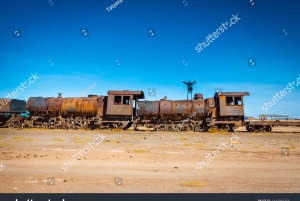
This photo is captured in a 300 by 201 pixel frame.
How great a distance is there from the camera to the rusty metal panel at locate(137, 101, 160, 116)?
22175 millimetres

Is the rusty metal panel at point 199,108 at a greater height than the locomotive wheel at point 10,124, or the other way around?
the rusty metal panel at point 199,108

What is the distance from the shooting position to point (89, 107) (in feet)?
73.5

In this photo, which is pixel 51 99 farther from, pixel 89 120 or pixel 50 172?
pixel 50 172

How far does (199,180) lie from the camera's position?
5.34 metres

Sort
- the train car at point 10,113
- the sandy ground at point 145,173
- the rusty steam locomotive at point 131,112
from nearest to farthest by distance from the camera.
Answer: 1. the sandy ground at point 145,173
2. the rusty steam locomotive at point 131,112
3. the train car at point 10,113

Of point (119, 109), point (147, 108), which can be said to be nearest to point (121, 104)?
point (119, 109)

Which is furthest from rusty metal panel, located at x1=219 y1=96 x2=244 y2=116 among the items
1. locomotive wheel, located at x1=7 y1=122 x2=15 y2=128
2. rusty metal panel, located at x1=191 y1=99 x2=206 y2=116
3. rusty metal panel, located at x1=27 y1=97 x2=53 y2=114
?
locomotive wheel, located at x1=7 y1=122 x2=15 y2=128

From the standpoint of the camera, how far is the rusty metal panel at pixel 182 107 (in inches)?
851

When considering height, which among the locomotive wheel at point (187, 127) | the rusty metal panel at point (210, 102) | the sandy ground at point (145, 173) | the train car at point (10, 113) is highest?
the rusty metal panel at point (210, 102)

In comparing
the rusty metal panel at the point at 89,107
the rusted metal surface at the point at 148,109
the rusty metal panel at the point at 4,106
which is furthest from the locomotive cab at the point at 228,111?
the rusty metal panel at the point at 4,106

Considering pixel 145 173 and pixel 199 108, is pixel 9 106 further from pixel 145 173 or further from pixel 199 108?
pixel 145 173

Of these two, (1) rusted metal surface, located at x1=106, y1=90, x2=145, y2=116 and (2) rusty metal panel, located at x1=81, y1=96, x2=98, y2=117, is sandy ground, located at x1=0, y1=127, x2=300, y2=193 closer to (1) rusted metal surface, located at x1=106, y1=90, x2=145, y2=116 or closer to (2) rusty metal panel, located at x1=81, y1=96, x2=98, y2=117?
(1) rusted metal surface, located at x1=106, y1=90, x2=145, y2=116

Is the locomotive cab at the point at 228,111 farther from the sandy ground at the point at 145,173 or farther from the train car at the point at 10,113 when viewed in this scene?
the train car at the point at 10,113

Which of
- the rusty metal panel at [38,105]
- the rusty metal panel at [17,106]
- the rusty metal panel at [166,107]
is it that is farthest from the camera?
the rusty metal panel at [17,106]
